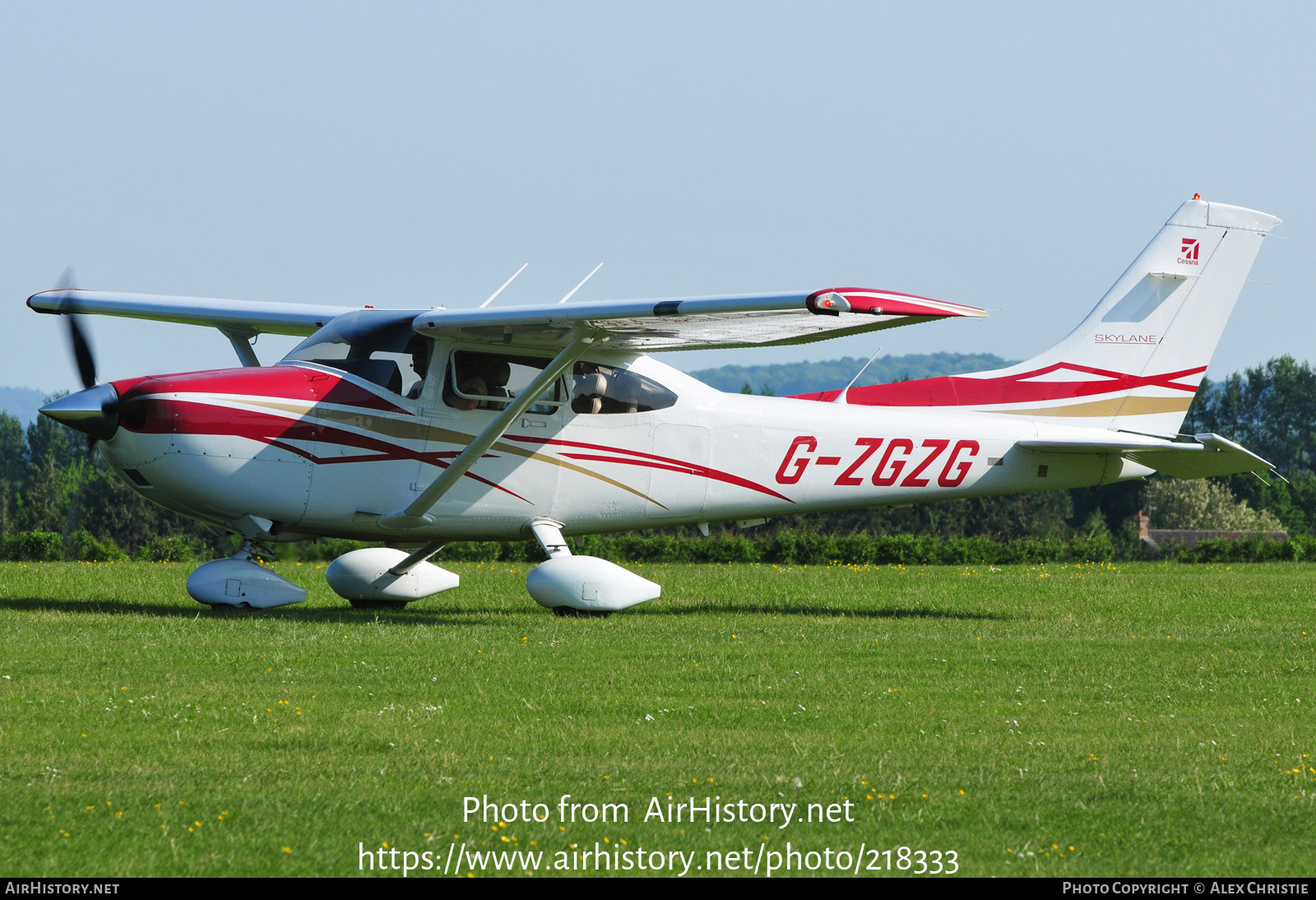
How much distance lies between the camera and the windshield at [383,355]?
41.8 feet

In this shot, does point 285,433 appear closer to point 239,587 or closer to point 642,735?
point 239,587

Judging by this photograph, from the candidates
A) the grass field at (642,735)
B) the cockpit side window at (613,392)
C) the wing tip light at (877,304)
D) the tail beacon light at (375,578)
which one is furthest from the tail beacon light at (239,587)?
the wing tip light at (877,304)

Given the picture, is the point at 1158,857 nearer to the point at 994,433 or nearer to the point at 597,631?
the point at 597,631

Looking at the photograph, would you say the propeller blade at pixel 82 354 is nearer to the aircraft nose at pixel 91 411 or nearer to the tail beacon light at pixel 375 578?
the aircraft nose at pixel 91 411

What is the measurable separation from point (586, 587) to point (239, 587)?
10.6 feet

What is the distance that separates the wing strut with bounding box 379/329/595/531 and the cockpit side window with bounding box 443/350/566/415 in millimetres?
293

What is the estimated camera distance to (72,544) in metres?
26.3

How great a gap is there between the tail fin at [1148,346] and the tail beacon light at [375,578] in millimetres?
5271

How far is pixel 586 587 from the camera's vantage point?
41.9ft

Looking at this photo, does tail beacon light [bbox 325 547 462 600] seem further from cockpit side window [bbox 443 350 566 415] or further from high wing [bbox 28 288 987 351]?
high wing [bbox 28 288 987 351]

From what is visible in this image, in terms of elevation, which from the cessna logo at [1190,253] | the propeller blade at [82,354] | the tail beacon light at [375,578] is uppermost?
the cessna logo at [1190,253]

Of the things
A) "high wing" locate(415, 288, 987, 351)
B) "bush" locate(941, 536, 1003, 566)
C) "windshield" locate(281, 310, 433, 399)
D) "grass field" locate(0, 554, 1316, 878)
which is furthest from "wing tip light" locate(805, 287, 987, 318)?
"bush" locate(941, 536, 1003, 566)

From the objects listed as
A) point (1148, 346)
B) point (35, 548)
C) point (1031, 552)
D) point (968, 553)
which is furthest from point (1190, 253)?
point (35, 548)
